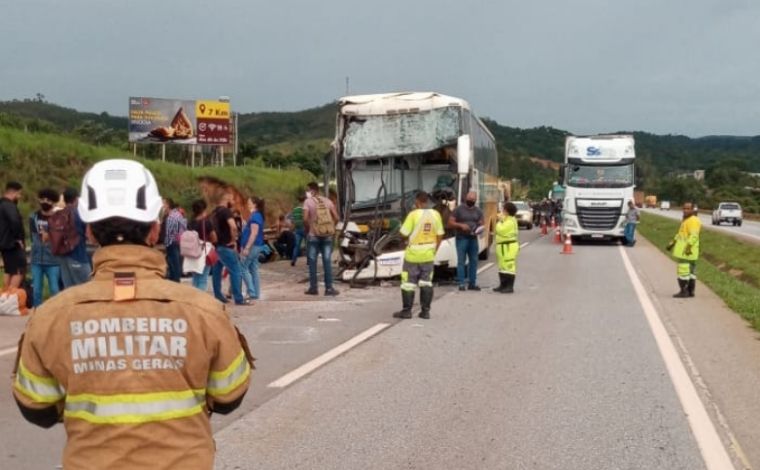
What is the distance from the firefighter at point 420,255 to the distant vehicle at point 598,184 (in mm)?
19826

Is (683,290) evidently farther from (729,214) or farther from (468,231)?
(729,214)

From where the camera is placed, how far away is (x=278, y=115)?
124m

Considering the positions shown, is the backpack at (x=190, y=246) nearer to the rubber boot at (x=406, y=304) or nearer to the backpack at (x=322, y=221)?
the backpack at (x=322, y=221)

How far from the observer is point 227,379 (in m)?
2.67

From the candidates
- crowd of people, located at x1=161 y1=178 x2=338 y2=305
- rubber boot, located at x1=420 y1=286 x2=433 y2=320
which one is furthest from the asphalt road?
crowd of people, located at x1=161 y1=178 x2=338 y2=305

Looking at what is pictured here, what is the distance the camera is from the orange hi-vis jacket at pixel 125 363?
2.48 metres

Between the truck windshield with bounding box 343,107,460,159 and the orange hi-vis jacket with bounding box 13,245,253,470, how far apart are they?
1525 centimetres

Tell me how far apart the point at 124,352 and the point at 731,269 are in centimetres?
2435

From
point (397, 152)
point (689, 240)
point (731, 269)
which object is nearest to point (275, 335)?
point (397, 152)

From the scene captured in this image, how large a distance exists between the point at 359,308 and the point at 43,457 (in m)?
8.06

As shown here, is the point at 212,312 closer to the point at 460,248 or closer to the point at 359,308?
the point at 359,308

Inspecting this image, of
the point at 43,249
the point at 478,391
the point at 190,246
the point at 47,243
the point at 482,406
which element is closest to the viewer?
the point at 482,406

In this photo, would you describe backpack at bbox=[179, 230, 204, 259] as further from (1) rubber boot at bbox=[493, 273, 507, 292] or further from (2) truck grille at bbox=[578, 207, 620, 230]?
(2) truck grille at bbox=[578, 207, 620, 230]

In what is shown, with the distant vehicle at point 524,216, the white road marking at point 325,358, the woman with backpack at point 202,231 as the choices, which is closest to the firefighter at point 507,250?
the white road marking at point 325,358
